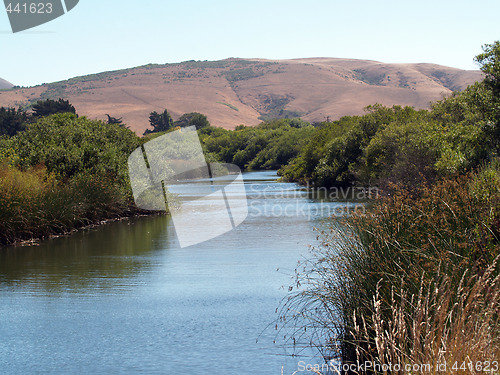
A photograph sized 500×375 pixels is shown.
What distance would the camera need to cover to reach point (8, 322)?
11.1m

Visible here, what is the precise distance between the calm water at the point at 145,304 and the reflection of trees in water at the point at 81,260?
0.10 ft

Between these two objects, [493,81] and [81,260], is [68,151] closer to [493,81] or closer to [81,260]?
[81,260]

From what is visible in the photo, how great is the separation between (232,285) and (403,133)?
23.4m

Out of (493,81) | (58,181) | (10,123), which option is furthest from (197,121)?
(493,81)

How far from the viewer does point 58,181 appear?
77.3ft

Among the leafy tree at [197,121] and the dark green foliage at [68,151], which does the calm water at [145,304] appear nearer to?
the dark green foliage at [68,151]

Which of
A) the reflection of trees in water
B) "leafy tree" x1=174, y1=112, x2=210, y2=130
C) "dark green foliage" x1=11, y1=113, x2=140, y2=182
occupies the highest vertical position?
"leafy tree" x1=174, y1=112, x2=210, y2=130

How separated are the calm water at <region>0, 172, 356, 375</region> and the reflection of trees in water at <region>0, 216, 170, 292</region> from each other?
0.10 ft

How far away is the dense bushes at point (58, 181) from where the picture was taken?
20031 mm

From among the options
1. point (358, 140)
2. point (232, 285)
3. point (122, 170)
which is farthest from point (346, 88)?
point (232, 285)

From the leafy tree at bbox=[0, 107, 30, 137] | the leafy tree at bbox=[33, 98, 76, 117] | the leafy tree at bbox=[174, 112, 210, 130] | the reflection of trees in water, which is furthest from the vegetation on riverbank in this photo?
the leafy tree at bbox=[174, 112, 210, 130]

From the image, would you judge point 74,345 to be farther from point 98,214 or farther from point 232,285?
point 98,214

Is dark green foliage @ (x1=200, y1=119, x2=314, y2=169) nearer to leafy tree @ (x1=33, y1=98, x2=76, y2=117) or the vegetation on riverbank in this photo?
leafy tree @ (x1=33, y1=98, x2=76, y2=117)

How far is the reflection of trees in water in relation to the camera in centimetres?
1482
